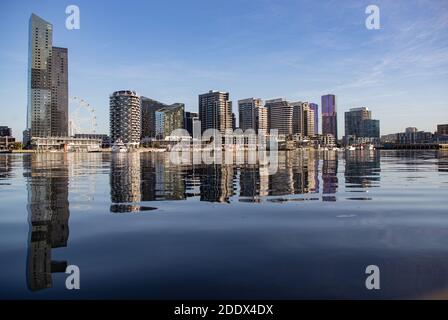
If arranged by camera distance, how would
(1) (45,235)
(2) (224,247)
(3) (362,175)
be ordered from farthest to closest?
(3) (362,175) → (1) (45,235) → (2) (224,247)

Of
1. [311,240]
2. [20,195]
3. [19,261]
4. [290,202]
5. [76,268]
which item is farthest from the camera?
[20,195]

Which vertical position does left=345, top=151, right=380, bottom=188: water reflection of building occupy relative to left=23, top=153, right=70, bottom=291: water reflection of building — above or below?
above

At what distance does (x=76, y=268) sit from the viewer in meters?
8.93

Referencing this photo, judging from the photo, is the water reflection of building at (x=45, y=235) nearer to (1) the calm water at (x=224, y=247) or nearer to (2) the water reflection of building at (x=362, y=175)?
(1) the calm water at (x=224, y=247)

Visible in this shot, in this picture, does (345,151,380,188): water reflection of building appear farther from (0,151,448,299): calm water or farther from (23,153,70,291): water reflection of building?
(23,153,70,291): water reflection of building

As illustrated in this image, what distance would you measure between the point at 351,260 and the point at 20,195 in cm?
2037

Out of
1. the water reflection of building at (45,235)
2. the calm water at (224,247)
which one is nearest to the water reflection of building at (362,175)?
the calm water at (224,247)

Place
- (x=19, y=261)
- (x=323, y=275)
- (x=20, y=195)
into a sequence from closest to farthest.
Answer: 1. (x=323, y=275)
2. (x=19, y=261)
3. (x=20, y=195)

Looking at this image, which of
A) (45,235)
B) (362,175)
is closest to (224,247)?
(45,235)

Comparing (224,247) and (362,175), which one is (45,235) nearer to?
(224,247)

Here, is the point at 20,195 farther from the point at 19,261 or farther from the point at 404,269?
the point at 404,269

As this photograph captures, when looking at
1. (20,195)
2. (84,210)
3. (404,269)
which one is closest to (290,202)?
(84,210)

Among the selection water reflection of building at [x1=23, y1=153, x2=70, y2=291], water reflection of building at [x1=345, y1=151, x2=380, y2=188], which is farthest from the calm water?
water reflection of building at [x1=345, y1=151, x2=380, y2=188]

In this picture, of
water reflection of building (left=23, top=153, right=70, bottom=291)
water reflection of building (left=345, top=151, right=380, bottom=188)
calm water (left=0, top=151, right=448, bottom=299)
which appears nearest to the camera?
calm water (left=0, top=151, right=448, bottom=299)
